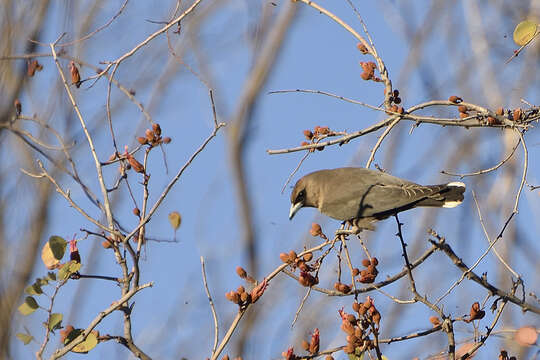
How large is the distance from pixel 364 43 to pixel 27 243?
10.8 ft

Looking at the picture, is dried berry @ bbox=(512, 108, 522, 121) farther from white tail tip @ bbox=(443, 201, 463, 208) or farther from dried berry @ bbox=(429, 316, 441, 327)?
white tail tip @ bbox=(443, 201, 463, 208)

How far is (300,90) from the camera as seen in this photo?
4.18m

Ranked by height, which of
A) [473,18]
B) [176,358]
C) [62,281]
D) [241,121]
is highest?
[241,121]

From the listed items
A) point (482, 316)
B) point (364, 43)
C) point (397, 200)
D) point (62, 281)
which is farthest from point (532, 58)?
point (62, 281)

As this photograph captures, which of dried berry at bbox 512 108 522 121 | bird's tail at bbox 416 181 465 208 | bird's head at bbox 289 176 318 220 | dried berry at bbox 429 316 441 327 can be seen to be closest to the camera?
dried berry at bbox 429 316 441 327

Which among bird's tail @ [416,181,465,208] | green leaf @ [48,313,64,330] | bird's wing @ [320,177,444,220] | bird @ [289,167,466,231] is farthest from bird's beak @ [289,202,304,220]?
green leaf @ [48,313,64,330]

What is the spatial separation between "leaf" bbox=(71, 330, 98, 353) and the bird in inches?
87.3

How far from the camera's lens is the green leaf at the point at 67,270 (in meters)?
3.24

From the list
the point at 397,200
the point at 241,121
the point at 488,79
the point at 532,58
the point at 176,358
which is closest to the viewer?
the point at 397,200

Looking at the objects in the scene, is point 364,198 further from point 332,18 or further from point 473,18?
point 473,18

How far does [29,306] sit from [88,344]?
1.05ft

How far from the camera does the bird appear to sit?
5066mm

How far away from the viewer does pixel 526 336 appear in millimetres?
3189

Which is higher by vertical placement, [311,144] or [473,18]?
[473,18]
